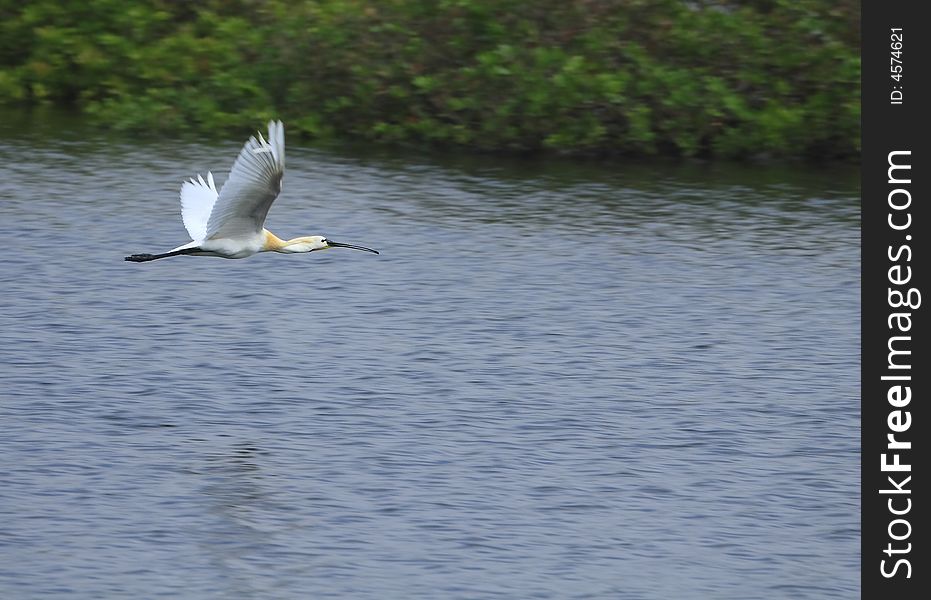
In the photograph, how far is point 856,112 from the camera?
88.5ft

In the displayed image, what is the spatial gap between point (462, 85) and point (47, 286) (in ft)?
33.1

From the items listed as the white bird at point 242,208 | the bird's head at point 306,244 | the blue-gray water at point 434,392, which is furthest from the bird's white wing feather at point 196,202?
the blue-gray water at point 434,392

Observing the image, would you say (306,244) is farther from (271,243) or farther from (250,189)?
(250,189)

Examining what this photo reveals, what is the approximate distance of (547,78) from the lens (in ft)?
89.2

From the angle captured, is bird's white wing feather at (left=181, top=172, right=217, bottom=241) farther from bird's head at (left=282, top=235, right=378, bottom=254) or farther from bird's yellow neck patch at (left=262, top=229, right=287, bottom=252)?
bird's head at (left=282, top=235, right=378, bottom=254)

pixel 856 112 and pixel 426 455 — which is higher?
pixel 856 112

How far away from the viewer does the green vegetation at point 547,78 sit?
88.9ft

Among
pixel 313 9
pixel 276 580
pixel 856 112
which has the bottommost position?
pixel 276 580

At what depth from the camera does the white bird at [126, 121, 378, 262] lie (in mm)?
12539

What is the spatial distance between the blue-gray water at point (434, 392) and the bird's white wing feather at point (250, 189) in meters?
1.94

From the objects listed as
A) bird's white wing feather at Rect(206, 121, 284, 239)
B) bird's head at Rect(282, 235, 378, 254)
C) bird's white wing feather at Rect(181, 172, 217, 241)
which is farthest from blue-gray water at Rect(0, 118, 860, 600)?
bird's white wing feather at Rect(206, 121, 284, 239)

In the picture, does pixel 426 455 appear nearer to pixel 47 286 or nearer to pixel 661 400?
pixel 661 400
